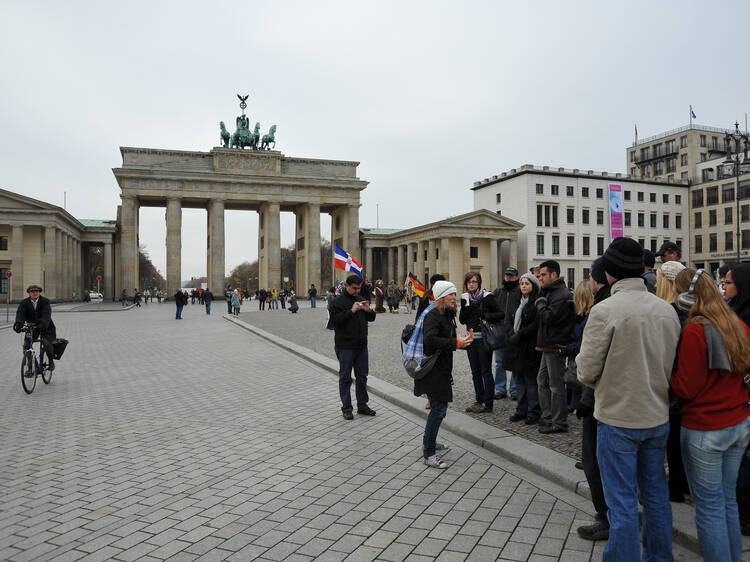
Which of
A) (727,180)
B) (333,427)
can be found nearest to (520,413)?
(333,427)

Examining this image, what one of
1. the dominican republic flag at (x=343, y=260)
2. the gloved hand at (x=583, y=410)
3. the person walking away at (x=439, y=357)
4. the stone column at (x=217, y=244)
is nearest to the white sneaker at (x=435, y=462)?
the person walking away at (x=439, y=357)

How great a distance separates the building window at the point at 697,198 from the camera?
7606 cm

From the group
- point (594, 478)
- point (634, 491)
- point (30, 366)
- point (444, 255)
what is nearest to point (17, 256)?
point (444, 255)

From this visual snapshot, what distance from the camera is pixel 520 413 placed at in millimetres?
7395

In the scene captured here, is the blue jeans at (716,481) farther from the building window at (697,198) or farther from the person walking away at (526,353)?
the building window at (697,198)

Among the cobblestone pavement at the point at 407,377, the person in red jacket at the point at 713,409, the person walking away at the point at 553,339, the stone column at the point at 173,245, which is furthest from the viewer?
the stone column at the point at 173,245

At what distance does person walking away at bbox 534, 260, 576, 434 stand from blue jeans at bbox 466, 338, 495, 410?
108cm

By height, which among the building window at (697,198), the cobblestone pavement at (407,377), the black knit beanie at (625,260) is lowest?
the cobblestone pavement at (407,377)

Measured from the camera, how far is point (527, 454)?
5840 millimetres

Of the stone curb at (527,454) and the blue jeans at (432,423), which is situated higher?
the blue jeans at (432,423)

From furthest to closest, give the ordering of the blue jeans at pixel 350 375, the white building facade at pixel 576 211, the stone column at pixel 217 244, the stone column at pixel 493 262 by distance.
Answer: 1. the white building facade at pixel 576 211
2. the stone column at pixel 493 262
3. the stone column at pixel 217 244
4. the blue jeans at pixel 350 375

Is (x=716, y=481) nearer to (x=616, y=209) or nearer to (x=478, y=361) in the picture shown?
(x=478, y=361)

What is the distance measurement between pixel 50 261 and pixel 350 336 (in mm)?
58297

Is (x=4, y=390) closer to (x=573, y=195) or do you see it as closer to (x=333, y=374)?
(x=333, y=374)
